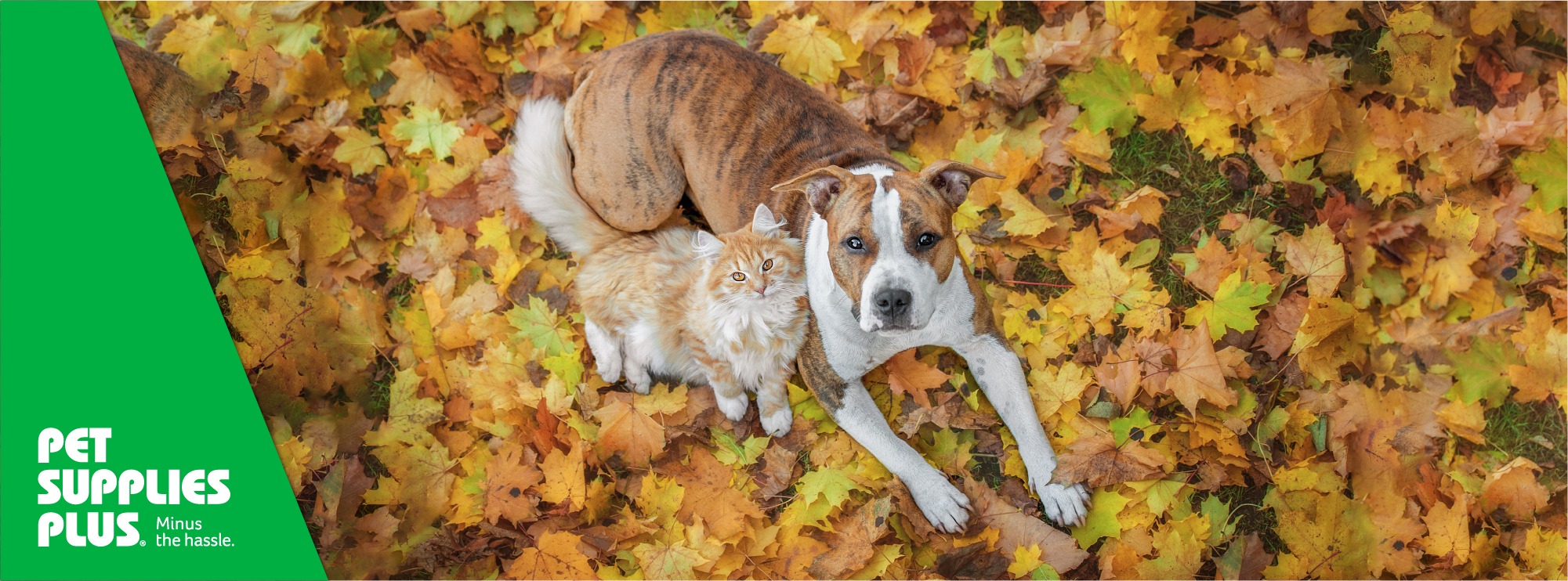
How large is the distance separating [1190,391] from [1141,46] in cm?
186

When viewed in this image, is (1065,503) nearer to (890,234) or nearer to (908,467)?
(908,467)

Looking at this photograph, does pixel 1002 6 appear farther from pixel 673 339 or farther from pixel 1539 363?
pixel 1539 363

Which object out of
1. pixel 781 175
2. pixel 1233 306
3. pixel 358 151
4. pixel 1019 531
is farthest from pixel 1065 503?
pixel 358 151

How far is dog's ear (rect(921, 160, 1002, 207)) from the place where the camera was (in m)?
3.39

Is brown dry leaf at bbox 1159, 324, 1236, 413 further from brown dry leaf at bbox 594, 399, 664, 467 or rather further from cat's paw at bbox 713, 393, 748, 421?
brown dry leaf at bbox 594, 399, 664, 467

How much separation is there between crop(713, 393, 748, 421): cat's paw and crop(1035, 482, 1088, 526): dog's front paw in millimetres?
1422

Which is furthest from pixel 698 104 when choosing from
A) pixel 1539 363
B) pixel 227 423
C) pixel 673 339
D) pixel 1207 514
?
pixel 1539 363

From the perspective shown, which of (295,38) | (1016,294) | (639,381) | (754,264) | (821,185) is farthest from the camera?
(295,38)

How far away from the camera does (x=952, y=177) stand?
3.54 metres

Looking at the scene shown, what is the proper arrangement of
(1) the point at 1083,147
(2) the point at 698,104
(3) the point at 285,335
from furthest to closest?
1. (1) the point at 1083,147
2. (3) the point at 285,335
3. (2) the point at 698,104

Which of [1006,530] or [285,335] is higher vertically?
[285,335]

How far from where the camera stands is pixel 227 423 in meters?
4.26

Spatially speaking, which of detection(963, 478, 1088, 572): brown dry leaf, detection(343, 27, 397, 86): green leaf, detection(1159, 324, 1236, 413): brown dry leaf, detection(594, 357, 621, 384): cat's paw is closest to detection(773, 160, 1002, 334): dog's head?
detection(963, 478, 1088, 572): brown dry leaf

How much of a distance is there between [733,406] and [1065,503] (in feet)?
5.18
